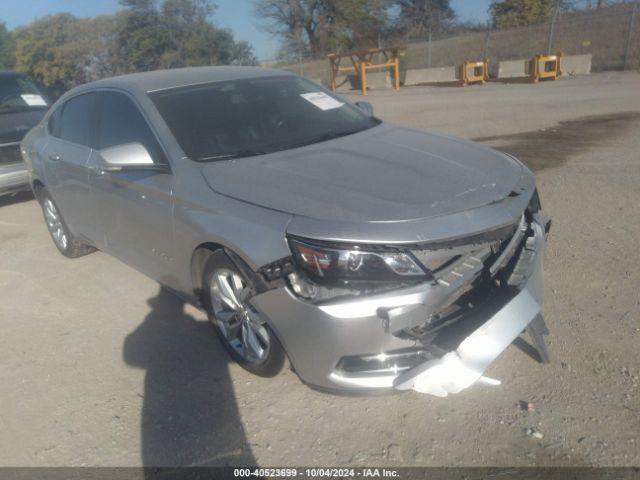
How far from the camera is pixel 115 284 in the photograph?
15.0ft

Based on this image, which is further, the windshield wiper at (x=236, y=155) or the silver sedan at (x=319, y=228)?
the windshield wiper at (x=236, y=155)

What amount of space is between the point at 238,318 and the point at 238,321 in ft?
0.08

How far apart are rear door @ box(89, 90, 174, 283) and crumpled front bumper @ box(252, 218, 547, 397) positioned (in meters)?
1.11

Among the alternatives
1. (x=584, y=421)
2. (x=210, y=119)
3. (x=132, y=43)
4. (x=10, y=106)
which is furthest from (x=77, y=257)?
(x=132, y=43)

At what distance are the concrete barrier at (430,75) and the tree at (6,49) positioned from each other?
32.0m

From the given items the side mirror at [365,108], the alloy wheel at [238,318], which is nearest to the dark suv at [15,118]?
the side mirror at [365,108]

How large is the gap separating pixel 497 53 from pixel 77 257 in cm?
2608

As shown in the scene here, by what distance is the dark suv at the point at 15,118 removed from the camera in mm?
6988

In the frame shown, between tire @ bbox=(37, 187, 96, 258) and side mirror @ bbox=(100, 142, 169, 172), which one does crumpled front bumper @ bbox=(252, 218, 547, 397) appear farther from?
tire @ bbox=(37, 187, 96, 258)

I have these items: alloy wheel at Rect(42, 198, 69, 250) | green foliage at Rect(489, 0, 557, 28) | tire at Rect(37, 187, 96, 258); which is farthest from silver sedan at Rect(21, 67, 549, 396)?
green foliage at Rect(489, 0, 557, 28)

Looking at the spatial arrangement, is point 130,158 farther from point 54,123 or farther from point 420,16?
point 420,16

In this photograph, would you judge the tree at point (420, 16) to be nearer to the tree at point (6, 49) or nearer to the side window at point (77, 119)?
the tree at point (6, 49)

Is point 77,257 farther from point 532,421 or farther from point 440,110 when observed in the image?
point 440,110

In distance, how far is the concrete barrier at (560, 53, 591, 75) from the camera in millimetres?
21438
